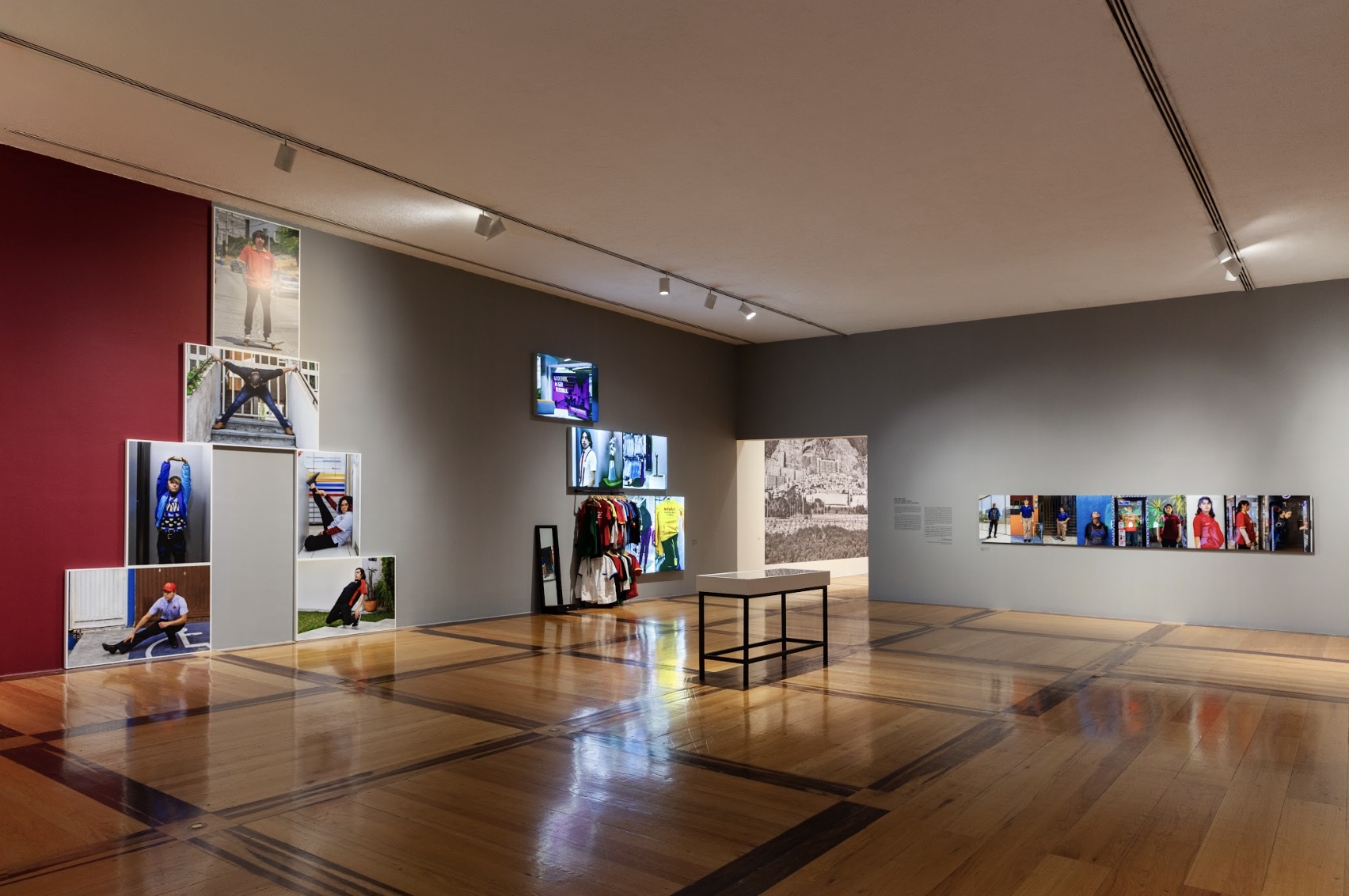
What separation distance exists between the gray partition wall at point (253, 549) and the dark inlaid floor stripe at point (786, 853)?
5.92 metres

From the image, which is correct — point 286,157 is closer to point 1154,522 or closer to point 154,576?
point 154,576

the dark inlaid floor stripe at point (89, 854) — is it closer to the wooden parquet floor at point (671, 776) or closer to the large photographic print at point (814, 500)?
the wooden parquet floor at point (671, 776)

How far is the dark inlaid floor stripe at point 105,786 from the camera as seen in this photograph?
3.86 meters

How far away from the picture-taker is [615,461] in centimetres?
1210

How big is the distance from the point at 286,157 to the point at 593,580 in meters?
6.46

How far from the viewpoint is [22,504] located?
6.88 meters

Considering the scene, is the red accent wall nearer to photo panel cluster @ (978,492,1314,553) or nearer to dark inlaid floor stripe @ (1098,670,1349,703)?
dark inlaid floor stripe @ (1098,670,1349,703)

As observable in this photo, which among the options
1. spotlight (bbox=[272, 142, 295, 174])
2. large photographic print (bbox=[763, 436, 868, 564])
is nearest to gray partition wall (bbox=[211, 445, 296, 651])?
spotlight (bbox=[272, 142, 295, 174])

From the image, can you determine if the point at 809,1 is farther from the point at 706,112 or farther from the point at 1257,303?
the point at 1257,303

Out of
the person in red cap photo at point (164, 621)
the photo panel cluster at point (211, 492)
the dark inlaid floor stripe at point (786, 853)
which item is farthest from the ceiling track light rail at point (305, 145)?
the dark inlaid floor stripe at point (786, 853)

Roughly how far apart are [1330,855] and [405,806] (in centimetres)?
358

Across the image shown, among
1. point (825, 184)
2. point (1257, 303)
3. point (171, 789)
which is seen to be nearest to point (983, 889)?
point (171, 789)

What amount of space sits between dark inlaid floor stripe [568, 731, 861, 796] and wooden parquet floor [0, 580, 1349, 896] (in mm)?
23

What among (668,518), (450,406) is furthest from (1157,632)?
(450,406)
